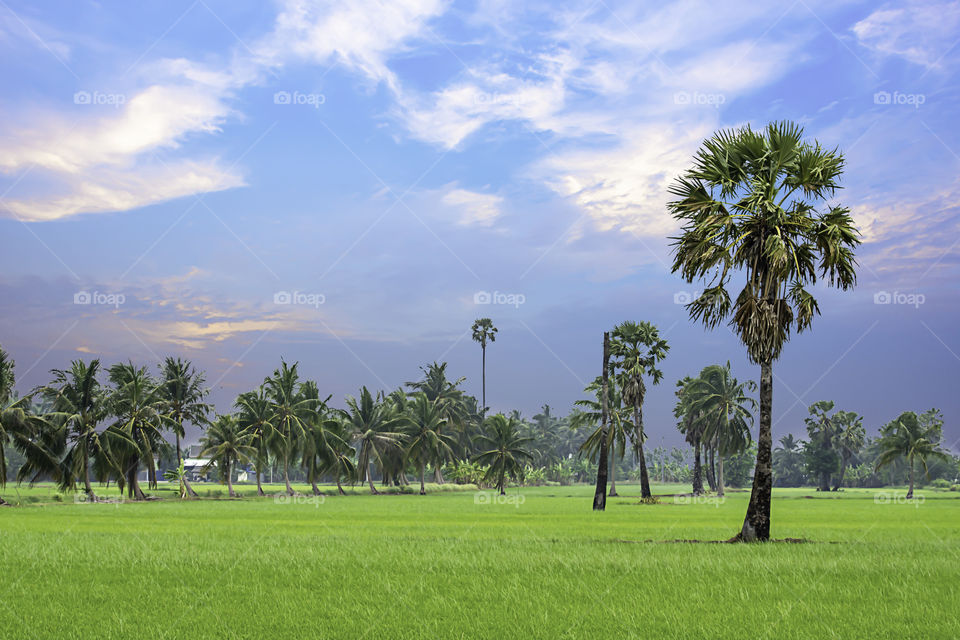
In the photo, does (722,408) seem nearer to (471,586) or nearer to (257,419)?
(257,419)

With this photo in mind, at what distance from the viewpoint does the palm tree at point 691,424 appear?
88.3m

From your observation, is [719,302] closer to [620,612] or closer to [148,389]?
[620,612]

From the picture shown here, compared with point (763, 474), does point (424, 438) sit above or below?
below

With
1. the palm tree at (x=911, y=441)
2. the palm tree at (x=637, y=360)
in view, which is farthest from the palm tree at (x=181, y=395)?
the palm tree at (x=911, y=441)

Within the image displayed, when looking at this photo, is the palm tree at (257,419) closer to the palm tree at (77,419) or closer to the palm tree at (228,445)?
the palm tree at (228,445)

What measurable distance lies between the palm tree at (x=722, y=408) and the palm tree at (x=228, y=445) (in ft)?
156

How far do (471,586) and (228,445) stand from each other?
61.5m

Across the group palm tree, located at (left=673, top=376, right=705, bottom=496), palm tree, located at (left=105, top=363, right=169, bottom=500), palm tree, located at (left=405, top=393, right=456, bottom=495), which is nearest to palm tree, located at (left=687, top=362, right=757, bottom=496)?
palm tree, located at (left=673, top=376, right=705, bottom=496)

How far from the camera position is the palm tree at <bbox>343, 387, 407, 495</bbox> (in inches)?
3374

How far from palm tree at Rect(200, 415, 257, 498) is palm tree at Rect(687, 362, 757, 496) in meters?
47.6

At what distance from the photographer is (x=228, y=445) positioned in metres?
71.6

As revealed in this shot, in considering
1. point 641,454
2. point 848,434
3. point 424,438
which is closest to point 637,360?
point 641,454

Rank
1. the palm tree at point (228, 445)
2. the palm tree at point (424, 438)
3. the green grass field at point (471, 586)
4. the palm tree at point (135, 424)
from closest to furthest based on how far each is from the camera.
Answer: the green grass field at point (471, 586), the palm tree at point (135, 424), the palm tree at point (228, 445), the palm tree at point (424, 438)

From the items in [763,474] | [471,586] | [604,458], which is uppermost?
[763,474]
